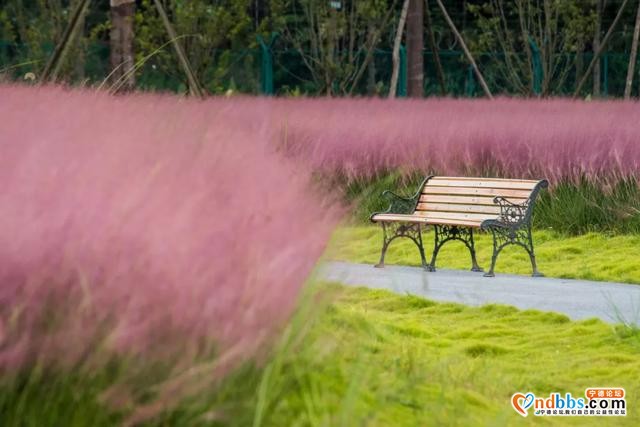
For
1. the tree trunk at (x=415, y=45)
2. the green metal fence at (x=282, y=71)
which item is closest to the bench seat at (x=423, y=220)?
the tree trunk at (x=415, y=45)

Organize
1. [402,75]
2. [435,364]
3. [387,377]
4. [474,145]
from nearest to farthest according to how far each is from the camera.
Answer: [387,377] < [435,364] < [474,145] < [402,75]

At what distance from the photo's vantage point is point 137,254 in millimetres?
2043

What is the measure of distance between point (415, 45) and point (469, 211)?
9059 millimetres

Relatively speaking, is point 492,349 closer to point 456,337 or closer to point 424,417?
point 456,337

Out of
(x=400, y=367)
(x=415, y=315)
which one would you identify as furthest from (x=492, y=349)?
(x=400, y=367)

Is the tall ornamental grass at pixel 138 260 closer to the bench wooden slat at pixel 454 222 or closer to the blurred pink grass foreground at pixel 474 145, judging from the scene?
the bench wooden slat at pixel 454 222

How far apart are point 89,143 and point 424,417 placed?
0.93 meters

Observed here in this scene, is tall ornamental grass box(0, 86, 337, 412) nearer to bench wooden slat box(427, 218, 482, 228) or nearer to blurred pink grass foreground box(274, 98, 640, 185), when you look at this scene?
bench wooden slat box(427, 218, 482, 228)

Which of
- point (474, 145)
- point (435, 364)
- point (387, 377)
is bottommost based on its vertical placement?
point (474, 145)

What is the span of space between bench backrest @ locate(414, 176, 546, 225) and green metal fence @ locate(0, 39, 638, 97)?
13.5 m

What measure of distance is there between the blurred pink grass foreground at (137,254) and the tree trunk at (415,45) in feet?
47.2

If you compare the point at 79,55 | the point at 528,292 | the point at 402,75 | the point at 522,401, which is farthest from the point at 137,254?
the point at 402,75

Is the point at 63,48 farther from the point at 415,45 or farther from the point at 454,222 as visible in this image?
the point at 415,45

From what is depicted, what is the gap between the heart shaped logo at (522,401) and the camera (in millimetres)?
A: 3859
